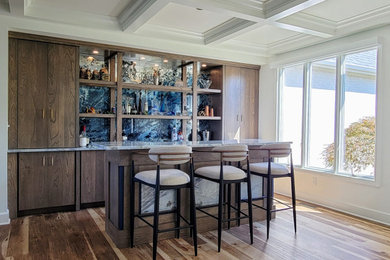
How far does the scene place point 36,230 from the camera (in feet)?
11.7

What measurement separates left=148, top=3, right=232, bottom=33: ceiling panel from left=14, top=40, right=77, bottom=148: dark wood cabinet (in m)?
1.35

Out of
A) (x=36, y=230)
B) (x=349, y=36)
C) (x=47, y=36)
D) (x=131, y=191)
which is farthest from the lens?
(x=349, y=36)

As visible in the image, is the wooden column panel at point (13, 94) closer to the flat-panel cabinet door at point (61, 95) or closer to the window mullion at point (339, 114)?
the flat-panel cabinet door at point (61, 95)

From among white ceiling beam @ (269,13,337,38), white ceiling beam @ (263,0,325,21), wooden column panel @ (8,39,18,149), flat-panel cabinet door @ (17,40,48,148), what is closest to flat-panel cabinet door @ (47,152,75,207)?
flat-panel cabinet door @ (17,40,48,148)

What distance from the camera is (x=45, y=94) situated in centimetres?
421

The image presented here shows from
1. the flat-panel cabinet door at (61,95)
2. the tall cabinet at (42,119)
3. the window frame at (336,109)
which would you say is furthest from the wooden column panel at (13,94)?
the window frame at (336,109)

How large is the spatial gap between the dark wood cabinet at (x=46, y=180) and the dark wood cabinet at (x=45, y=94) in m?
0.18

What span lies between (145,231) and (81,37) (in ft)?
8.85

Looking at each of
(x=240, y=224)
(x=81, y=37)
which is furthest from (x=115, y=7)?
(x=240, y=224)

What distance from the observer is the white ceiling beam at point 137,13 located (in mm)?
3350

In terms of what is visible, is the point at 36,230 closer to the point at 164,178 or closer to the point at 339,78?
the point at 164,178

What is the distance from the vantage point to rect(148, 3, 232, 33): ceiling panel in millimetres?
3850

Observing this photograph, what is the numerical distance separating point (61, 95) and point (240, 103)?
125 inches

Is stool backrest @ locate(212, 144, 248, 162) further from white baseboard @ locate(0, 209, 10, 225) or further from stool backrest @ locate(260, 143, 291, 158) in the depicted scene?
white baseboard @ locate(0, 209, 10, 225)
